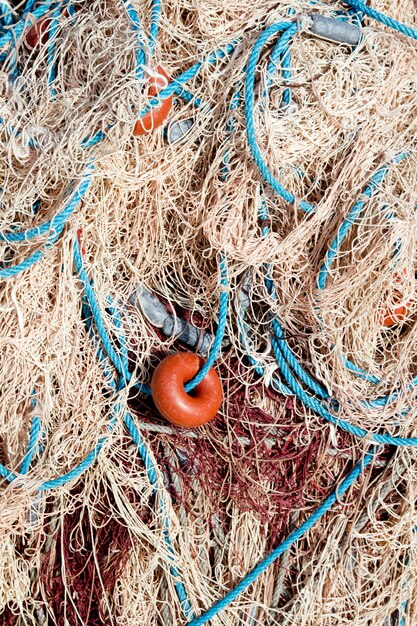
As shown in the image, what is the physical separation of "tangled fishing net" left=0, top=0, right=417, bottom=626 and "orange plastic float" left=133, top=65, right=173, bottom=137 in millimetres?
34

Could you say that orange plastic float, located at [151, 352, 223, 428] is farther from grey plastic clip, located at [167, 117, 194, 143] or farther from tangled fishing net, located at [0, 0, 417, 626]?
grey plastic clip, located at [167, 117, 194, 143]

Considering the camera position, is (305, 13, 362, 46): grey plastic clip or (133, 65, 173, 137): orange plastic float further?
(305, 13, 362, 46): grey plastic clip

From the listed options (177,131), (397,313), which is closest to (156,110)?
(177,131)

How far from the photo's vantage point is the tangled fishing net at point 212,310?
190cm

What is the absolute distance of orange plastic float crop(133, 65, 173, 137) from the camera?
6.02 ft

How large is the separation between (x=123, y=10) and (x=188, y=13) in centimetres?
23

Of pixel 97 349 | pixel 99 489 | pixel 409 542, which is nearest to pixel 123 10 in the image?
pixel 97 349

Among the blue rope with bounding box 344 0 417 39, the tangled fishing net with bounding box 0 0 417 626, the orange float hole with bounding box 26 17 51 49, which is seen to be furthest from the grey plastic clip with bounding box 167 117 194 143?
the blue rope with bounding box 344 0 417 39

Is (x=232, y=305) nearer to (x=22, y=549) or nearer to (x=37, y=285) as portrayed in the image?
(x=37, y=285)

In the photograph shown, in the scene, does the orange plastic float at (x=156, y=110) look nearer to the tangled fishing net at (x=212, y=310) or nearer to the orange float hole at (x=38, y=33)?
the tangled fishing net at (x=212, y=310)

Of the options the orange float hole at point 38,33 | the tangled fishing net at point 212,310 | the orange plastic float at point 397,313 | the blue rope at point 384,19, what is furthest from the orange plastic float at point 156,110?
the orange plastic float at point 397,313

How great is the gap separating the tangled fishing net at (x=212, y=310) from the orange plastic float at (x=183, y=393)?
0.32ft

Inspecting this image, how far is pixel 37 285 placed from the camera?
1910mm

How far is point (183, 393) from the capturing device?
1.90 m
